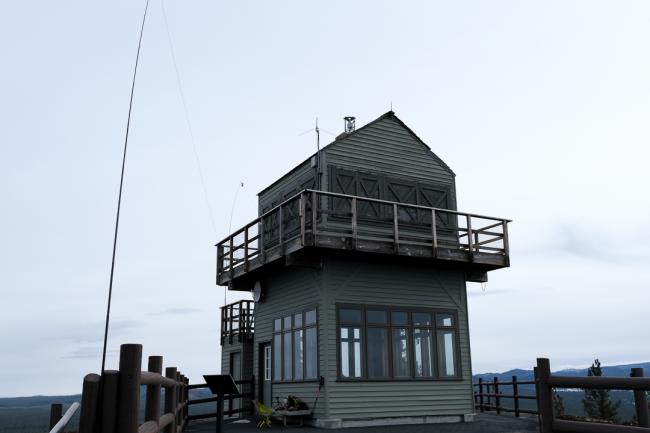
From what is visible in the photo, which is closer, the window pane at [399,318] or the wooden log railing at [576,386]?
the wooden log railing at [576,386]

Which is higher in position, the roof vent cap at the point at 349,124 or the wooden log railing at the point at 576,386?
the roof vent cap at the point at 349,124

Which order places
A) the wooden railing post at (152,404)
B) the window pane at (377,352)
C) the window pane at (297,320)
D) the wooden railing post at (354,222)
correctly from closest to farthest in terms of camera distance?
1. the wooden railing post at (152,404)
2. the wooden railing post at (354,222)
3. the window pane at (377,352)
4. the window pane at (297,320)

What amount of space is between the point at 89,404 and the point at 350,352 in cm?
1530

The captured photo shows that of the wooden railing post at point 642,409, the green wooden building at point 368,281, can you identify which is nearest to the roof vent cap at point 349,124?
the green wooden building at point 368,281

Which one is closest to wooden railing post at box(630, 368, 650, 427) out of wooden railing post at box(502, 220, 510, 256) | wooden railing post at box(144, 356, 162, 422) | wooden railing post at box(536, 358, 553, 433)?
wooden railing post at box(536, 358, 553, 433)

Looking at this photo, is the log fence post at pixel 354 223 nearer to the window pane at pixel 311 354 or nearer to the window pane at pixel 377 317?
the window pane at pixel 377 317

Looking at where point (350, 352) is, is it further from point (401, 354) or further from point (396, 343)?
point (401, 354)

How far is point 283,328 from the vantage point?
20812 millimetres

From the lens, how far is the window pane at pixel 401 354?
62.3ft

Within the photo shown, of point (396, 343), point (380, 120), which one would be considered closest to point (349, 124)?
point (380, 120)

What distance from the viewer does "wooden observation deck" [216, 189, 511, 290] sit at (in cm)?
1770

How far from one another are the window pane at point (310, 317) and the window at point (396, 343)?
0.85 metres

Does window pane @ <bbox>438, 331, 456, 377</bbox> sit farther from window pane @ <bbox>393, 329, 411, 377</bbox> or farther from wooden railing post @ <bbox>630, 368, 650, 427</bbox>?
wooden railing post @ <bbox>630, 368, 650, 427</bbox>

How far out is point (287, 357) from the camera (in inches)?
799
